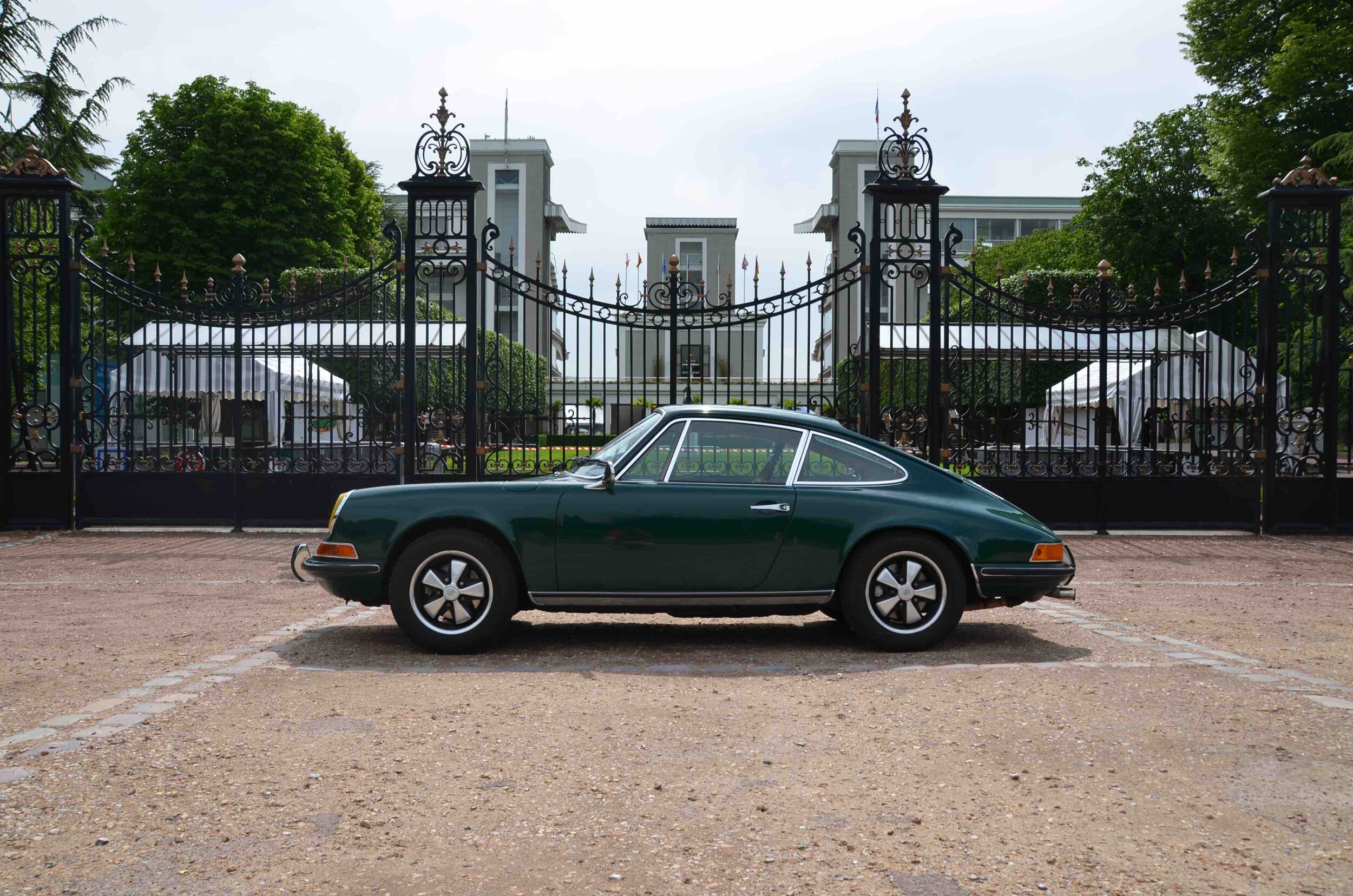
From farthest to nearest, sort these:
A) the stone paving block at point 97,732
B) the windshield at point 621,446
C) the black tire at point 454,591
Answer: the windshield at point 621,446
the black tire at point 454,591
the stone paving block at point 97,732

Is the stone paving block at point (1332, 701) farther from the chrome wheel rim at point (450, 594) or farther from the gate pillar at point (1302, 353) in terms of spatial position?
the gate pillar at point (1302, 353)

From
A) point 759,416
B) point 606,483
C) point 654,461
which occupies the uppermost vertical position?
point 759,416

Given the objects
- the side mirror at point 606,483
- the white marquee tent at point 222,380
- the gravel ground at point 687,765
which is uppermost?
the white marquee tent at point 222,380

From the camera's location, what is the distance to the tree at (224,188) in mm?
34125

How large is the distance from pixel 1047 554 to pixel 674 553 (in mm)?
2032

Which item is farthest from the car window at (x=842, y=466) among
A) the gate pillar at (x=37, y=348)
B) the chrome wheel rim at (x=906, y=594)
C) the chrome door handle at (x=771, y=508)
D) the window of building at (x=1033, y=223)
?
the window of building at (x=1033, y=223)

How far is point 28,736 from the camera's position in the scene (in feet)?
14.9

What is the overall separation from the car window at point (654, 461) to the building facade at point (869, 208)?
67.5 ft

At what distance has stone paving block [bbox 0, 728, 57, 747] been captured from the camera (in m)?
4.42

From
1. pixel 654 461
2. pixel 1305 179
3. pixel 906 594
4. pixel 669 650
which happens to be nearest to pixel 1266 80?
pixel 1305 179

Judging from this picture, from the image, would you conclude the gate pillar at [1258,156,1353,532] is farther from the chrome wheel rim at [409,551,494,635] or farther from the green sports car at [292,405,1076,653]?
the chrome wheel rim at [409,551,494,635]

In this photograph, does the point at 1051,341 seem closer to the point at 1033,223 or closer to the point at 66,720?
the point at 66,720

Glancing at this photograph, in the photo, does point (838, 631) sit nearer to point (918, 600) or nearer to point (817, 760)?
point (918, 600)

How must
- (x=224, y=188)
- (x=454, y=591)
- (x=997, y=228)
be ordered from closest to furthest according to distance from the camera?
(x=454, y=591), (x=224, y=188), (x=997, y=228)
